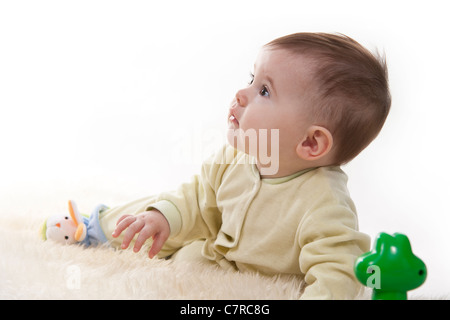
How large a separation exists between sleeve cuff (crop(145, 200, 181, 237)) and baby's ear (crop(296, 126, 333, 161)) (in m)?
0.31

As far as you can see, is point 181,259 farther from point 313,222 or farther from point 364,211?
point 364,211

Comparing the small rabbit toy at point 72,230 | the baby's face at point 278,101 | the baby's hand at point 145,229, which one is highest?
the baby's face at point 278,101

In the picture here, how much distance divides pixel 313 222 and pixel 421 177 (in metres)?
0.80

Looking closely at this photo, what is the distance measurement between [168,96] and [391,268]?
1225mm

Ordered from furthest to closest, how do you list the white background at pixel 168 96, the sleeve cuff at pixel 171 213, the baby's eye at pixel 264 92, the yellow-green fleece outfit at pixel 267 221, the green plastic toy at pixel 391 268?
the white background at pixel 168 96 < the sleeve cuff at pixel 171 213 < the baby's eye at pixel 264 92 < the yellow-green fleece outfit at pixel 267 221 < the green plastic toy at pixel 391 268

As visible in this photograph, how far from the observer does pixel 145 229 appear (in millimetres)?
1191

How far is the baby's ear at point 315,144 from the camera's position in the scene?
1.09 meters

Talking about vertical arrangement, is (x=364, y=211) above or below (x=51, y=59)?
below

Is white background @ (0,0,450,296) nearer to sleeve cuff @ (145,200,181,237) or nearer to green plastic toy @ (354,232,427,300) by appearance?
sleeve cuff @ (145,200,181,237)

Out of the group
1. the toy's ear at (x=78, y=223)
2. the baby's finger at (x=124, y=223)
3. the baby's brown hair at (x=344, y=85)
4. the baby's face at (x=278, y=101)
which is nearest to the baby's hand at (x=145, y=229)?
the baby's finger at (x=124, y=223)

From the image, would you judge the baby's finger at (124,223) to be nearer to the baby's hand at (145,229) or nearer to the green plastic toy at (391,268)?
the baby's hand at (145,229)

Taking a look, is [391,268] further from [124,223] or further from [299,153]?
[124,223]

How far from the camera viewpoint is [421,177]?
5.72 feet
